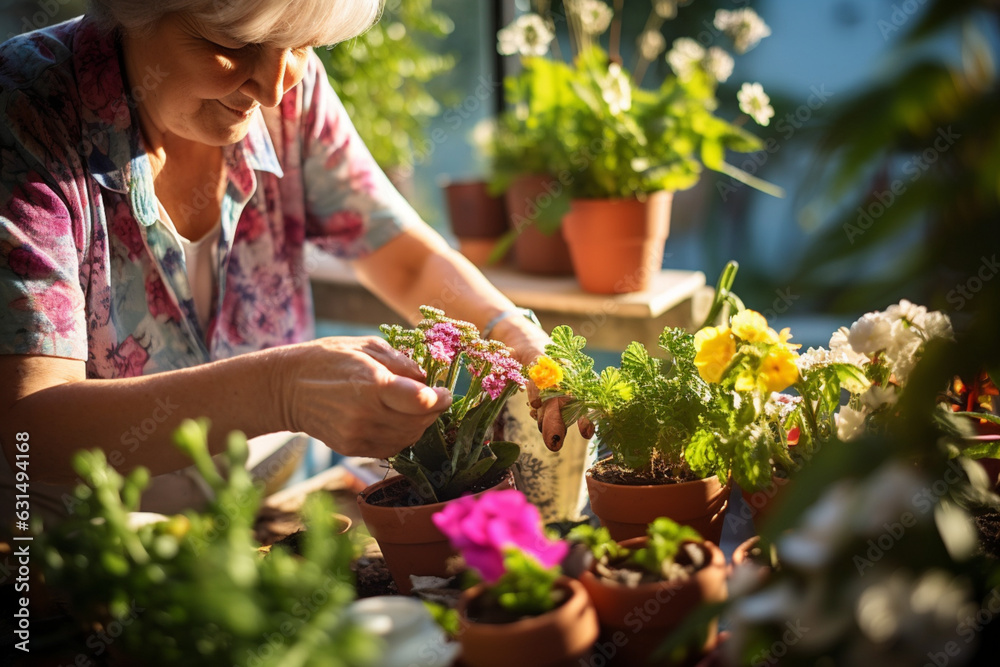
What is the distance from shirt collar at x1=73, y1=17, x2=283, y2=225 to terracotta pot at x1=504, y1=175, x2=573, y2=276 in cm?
91

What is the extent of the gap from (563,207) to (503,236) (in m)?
0.40

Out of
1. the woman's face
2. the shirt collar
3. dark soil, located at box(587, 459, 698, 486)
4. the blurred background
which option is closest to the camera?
dark soil, located at box(587, 459, 698, 486)

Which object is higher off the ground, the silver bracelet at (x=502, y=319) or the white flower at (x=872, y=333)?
the white flower at (x=872, y=333)

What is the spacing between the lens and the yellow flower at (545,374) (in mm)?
834

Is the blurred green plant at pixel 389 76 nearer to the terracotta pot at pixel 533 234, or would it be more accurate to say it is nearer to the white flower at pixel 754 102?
the terracotta pot at pixel 533 234

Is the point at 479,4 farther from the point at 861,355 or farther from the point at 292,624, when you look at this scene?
the point at 292,624

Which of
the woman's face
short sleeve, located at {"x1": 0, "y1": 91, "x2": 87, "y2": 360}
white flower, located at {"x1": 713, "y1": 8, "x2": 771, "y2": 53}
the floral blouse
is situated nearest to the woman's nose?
the woman's face

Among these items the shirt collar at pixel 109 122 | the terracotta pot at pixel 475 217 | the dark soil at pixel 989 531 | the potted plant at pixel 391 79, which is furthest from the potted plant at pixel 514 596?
the potted plant at pixel 391 79

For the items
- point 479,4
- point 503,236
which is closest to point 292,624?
point 503,236

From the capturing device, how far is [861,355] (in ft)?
2.81

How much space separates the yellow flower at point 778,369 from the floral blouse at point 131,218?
765 mm

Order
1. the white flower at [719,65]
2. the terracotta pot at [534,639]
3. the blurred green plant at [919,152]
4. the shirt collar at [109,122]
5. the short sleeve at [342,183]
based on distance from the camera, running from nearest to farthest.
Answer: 1. the blurred green plant at [919,152]
2. the terracotta pot at [534,639]
3. the shirt collar at [109,122]
4. the short sleeve at [342,183]
5. the white flower at [719,65]

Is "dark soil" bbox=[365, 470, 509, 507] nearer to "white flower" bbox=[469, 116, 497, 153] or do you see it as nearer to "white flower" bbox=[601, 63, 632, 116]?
"white flower" bbox=[601, 63, 632, 116]

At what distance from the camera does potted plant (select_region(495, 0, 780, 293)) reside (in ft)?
5.38
